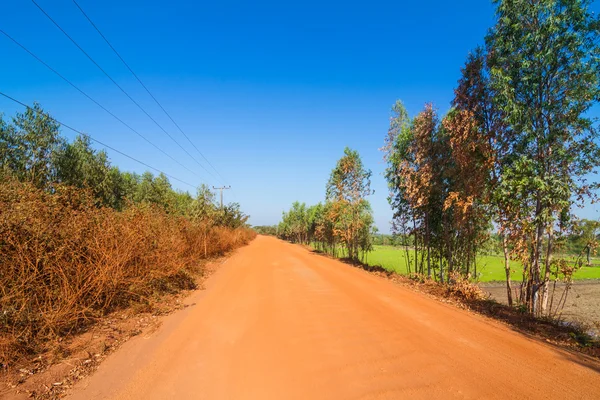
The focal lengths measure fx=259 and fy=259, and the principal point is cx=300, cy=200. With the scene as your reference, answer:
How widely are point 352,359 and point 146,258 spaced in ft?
22.1

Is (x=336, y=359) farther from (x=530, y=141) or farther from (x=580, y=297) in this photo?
(x=580, y=297)

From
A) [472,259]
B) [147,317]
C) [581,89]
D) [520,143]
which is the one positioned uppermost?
[581,89]

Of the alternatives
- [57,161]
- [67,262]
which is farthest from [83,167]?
[67,262]

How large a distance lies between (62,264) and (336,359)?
226 inches

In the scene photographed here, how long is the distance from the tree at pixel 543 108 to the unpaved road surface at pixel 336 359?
126 inches

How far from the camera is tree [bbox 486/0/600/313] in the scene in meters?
6.53

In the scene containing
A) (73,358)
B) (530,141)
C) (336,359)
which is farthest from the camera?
(530,141)

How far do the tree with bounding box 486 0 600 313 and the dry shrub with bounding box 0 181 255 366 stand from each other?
10.8 metres

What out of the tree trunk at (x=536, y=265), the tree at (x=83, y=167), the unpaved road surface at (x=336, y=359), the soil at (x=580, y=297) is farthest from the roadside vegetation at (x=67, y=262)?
the soil at (x=580, y=297)

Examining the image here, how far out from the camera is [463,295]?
27.7 ft

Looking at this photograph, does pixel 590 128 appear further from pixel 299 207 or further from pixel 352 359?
pixel 299 207

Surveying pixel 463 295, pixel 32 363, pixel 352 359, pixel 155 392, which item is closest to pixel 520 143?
pixel 463 295

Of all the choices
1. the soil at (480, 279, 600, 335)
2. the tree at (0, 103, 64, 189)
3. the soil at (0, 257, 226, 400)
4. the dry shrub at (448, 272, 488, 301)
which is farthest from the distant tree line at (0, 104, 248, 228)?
the soil at (480, 279, 600, 335)

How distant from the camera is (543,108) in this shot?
703 cm
